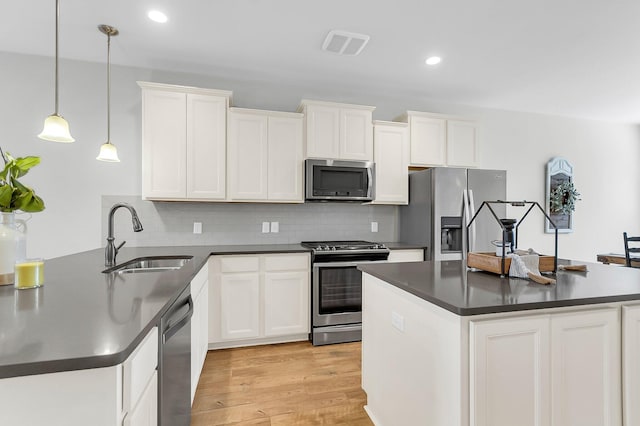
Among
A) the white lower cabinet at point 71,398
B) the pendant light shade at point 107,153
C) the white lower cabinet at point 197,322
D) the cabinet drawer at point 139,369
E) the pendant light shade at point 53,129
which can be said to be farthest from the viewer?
the pendant light shade at point 107,153

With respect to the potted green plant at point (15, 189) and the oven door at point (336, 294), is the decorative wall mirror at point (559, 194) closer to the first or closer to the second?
the oven door at point (336, 294)

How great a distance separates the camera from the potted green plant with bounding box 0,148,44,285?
1.27 m

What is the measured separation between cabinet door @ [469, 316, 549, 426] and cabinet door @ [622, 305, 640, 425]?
Answer: 413mm

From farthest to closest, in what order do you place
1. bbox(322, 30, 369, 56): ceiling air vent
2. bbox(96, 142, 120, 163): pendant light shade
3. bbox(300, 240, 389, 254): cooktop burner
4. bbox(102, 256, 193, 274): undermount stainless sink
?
bbox(300, 240, 389, 254): cooktop burner < bbox(322, 30, 369, 56): ceiling air vent < bbox(96, 142, 120, 163): pendant light shade < bbox(102, 256, 193, 274): undermount stainless sink

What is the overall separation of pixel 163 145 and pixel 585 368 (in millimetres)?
3398

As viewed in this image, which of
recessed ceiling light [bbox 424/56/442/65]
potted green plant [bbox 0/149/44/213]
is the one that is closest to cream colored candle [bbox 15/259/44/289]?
potted green plant [bbox 0/149/44/213]

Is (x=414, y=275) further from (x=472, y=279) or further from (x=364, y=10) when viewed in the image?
(x=364, y=10)

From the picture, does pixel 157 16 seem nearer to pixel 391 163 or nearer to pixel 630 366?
pixel 391 163

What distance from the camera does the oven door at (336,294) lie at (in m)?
3.10

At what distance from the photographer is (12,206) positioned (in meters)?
1.29

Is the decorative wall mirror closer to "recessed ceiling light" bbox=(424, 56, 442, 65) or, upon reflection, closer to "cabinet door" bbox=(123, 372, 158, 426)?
"recessed ceiling light" bbox=(424, 56, 442, 65)

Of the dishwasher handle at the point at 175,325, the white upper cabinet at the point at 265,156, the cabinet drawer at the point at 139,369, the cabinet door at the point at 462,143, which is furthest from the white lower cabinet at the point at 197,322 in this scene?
the cabinet door at the point at 462,143

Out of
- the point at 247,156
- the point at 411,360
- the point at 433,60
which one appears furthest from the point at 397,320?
the point at 433,60

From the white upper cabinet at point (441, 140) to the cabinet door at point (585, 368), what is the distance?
2.70m
